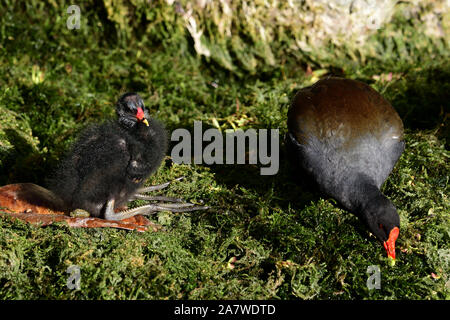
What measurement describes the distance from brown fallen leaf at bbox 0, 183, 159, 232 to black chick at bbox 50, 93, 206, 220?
0.11 metres

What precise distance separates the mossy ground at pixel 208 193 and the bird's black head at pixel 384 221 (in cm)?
22

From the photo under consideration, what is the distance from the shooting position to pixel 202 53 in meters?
6.07

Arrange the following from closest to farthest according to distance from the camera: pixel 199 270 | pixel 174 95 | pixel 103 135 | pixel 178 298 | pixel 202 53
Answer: pixel 178 298 < pixel 199 270 < pixel 103 135 < pixel 174 95 < pixel 202 53

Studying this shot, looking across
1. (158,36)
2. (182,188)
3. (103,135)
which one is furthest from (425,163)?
(158,36)

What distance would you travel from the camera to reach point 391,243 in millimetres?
3334

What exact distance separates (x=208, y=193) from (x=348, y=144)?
4.28 feet

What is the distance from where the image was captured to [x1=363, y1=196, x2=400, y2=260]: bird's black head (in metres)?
3.30

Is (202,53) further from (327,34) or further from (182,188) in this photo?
(182,188)

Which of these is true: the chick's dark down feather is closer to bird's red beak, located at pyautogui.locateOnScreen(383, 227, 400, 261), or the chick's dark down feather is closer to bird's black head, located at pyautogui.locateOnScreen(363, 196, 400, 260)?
Result: bird's black head, located at pyautogui.locateOnScreen(363, 196, 400, 260)

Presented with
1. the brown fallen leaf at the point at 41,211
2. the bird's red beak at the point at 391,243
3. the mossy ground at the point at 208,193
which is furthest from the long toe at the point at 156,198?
the bird's red beak at the point at 391,243

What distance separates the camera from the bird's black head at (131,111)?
12.3 ft

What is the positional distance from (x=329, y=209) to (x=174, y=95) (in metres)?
2.53

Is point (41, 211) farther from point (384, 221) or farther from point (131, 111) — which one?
point (384, 221)

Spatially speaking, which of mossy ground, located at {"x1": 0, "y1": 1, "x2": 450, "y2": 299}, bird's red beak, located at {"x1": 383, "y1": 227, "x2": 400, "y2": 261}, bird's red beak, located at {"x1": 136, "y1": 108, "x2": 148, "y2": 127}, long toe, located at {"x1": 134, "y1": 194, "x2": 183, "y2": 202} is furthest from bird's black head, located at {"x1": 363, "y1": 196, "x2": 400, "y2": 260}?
bird's red beak, located at {"x1": 136, "y1": 108, "x2": 148, "y2": 127}
